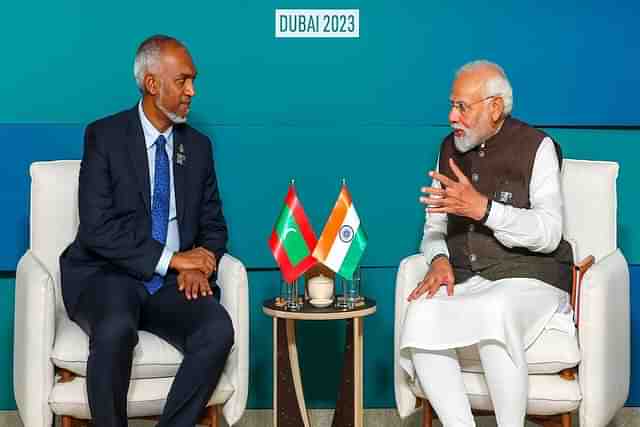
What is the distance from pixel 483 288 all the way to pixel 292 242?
677mm

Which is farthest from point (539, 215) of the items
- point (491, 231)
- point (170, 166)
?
point (170, 166)

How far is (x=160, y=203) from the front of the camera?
164 inches

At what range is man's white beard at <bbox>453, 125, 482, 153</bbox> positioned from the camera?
4113 millimetres

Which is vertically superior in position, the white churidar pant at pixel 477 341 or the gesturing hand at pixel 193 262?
the gesturing hand at pixel 193 262

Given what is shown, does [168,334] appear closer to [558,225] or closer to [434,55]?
[558,225]

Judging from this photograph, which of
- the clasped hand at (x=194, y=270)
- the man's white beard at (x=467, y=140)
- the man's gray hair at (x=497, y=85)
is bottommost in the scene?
the clasped hand at (x=194, y=270)

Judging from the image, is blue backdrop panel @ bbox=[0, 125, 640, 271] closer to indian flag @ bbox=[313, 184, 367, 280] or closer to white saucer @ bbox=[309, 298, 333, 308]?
indian flag @ bbox=[313, 184, 367, 280]

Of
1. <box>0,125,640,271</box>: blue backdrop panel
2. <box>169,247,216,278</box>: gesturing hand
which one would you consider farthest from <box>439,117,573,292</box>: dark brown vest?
<box>169,247,216,278</box>: gesturing hand

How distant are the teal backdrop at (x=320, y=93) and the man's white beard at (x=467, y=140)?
0.67 meters

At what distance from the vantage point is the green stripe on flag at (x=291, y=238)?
4.15 metres

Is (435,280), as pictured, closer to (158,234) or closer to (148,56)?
(158,234)

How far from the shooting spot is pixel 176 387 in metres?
3.77

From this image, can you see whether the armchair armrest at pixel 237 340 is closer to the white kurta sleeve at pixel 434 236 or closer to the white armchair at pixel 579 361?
the white armchair at pixel 579 361

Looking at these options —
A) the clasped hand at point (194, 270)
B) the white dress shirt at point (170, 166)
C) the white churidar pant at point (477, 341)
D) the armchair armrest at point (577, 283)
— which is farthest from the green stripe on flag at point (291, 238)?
the armchair armrest at point (577, 283)
